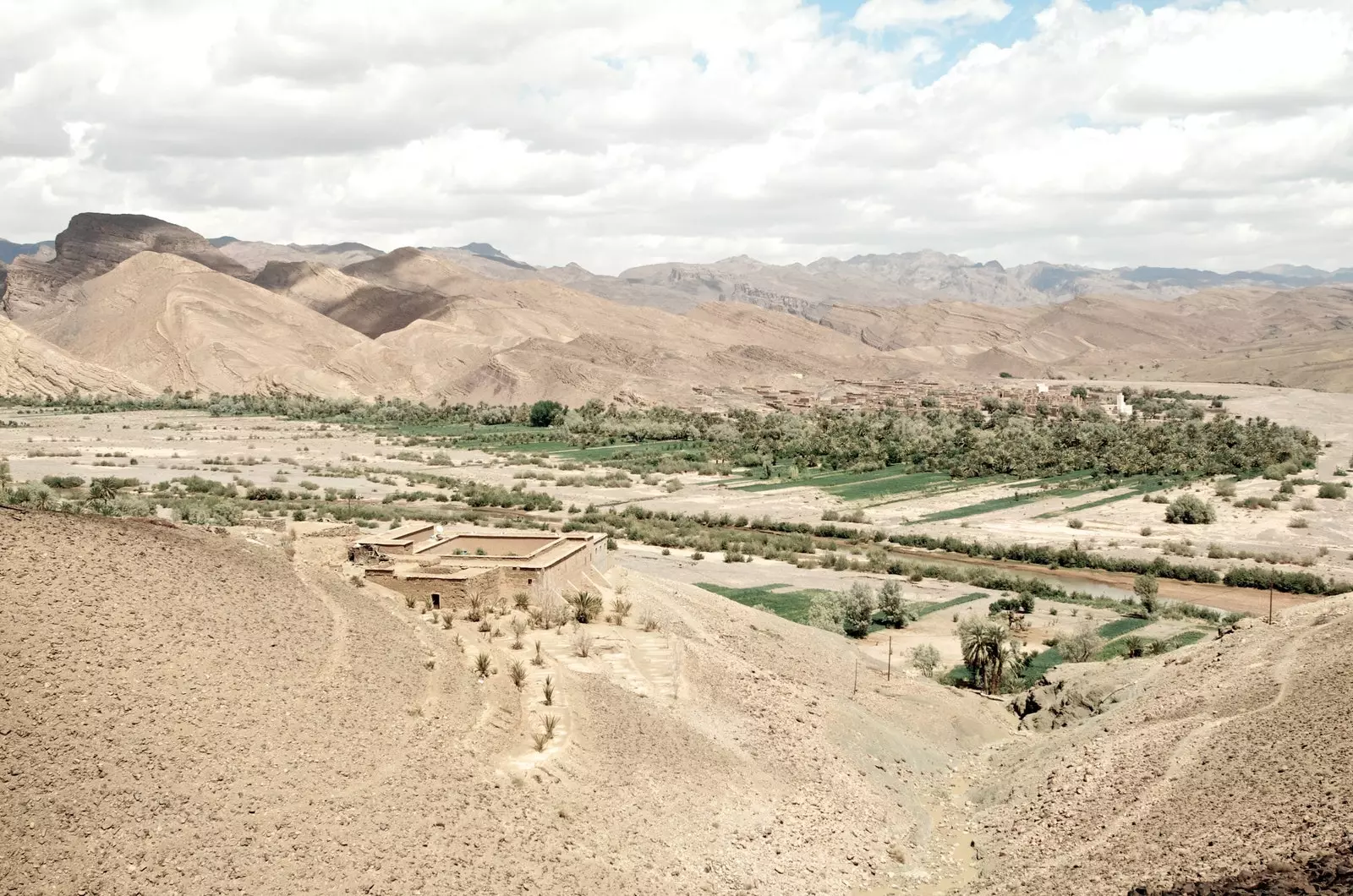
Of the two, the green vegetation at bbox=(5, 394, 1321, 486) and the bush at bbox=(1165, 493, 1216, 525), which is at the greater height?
the green vegetation at bbox=(5, 394, 1321, 486)

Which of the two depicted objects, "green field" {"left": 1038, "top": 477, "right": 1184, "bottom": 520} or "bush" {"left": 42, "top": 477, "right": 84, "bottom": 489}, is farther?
"green field" {"left": 1038, "top": 477, "right": 1184, "bottom": 520}

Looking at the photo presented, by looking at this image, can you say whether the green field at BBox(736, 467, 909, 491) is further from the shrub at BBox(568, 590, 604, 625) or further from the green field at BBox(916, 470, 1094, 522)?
the shrub at BBox(568, 590, 604, 625)

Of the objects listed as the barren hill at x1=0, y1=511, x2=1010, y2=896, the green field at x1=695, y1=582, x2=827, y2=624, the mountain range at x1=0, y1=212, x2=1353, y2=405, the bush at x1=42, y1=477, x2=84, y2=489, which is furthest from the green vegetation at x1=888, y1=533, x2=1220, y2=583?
the mountain range at x1=0, y1=212, x2=1353, y2=405

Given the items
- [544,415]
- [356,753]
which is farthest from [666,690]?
[544,415]

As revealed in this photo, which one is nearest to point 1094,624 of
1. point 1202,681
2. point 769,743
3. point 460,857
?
point 1202,681

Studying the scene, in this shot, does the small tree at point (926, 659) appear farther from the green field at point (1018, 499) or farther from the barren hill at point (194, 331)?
the barren hill at point (194, 331)

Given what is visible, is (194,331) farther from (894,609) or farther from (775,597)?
(894,609)

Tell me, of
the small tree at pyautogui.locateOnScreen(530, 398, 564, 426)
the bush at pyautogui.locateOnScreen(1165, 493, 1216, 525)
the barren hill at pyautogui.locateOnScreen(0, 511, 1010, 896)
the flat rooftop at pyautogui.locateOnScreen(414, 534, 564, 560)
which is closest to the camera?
the barren hill at pyautogui.locateOnScreen(0, 511, 1010, 896)
